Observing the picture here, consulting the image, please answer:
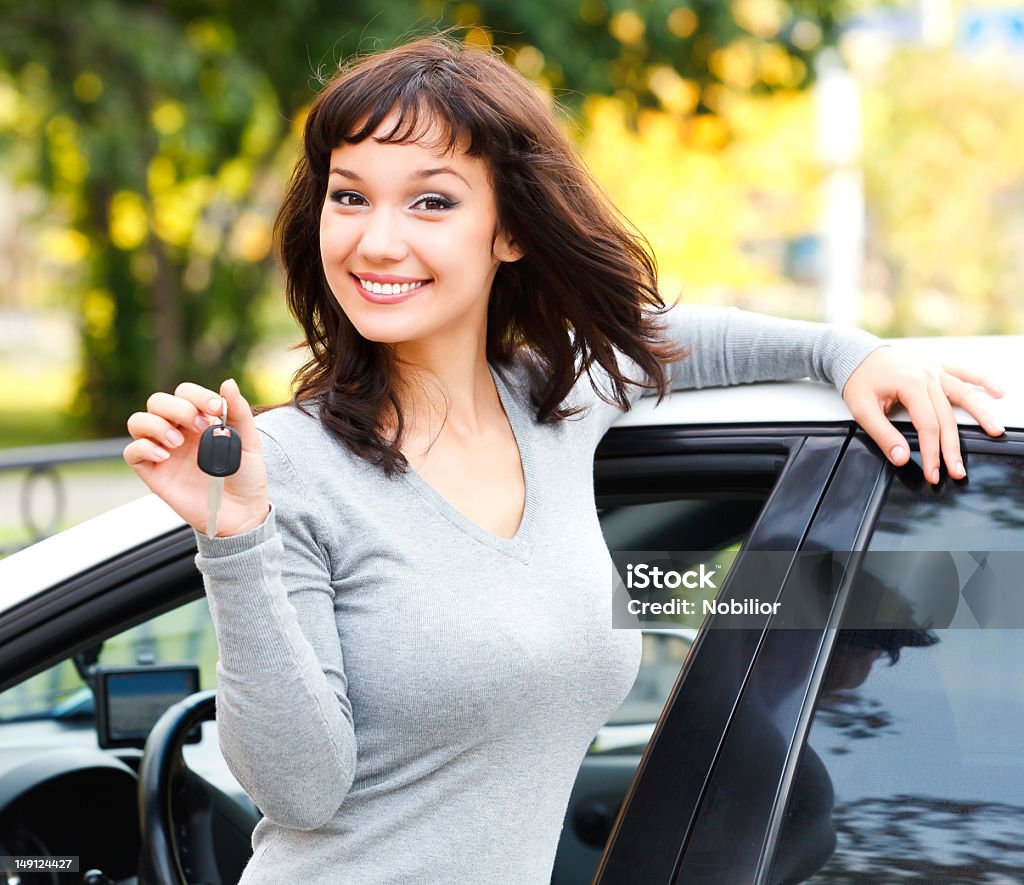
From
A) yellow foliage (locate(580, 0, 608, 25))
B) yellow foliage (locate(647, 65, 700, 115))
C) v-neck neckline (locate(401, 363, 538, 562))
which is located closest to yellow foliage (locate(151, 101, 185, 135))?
yellow foliage (locate(580, 0, 608, 25))

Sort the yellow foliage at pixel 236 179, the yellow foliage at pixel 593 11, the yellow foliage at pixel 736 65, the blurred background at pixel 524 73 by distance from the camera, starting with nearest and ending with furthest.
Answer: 1. the blurred background at pixel 524 73
2. the yellow foliage at pixel 593 11
3. the yellow foliage at pixel 736 65
4. the yellow foliage at pixel 236 179

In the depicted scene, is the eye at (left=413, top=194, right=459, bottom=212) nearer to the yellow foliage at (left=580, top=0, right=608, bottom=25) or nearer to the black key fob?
the black key fob

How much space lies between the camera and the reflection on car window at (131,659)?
2117 millimetres

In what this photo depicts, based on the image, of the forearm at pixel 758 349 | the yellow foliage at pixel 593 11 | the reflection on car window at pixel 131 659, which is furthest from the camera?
the yellow foliage at pixel 593 11

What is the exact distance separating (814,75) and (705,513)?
1154cm

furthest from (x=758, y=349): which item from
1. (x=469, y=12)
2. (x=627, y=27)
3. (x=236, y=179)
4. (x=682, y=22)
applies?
(x=236, y=179)

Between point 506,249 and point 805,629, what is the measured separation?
2.13ft

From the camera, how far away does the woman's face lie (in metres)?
1.62

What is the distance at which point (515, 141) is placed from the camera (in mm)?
1729

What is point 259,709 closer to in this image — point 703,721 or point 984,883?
point 703,721

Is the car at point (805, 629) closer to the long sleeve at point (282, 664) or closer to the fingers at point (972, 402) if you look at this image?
the fingers at point (972, 402)

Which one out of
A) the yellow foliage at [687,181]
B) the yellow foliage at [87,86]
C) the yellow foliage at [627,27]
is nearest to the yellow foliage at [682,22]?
the yellow foliage at [627,27]

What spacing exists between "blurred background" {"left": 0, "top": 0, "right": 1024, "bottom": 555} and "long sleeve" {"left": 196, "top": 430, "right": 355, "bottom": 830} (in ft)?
5.94

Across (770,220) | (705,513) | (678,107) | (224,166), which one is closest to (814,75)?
(678,107)
